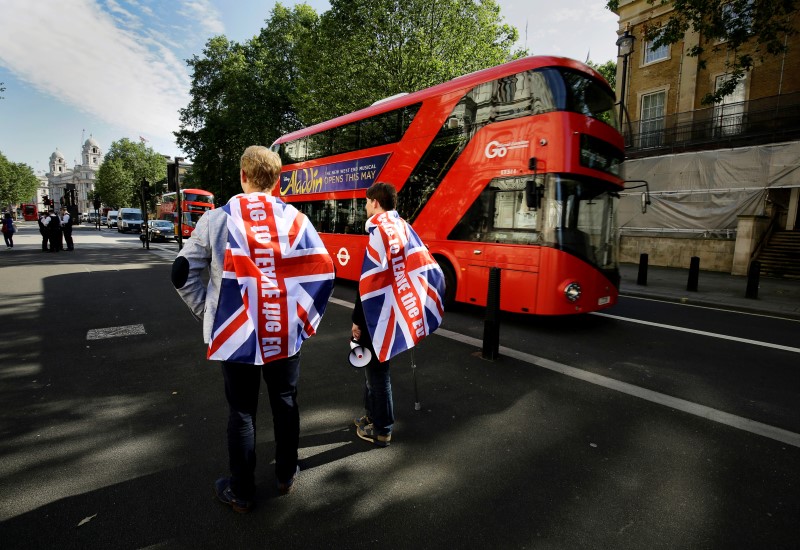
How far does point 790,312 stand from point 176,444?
33.7ft

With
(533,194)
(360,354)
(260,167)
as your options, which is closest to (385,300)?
(360,354)

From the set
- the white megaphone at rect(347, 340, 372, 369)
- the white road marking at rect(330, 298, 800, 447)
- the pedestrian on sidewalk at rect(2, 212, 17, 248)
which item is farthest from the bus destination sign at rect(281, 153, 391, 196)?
the pedestrian on sidewalk at rect(2, 212, 17, 248)

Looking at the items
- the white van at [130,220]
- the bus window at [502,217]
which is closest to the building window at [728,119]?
the bus window at [502,217]

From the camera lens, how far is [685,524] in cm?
225

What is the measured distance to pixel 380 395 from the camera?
2941 mm

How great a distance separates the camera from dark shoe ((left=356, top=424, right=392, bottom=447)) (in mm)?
2984

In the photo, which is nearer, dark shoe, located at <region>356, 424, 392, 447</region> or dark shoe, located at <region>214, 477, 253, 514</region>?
dark shoe, located at <region>214, 477, 253, 514</region>

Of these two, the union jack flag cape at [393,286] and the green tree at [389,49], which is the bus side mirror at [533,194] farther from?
the green tree at [389,49]

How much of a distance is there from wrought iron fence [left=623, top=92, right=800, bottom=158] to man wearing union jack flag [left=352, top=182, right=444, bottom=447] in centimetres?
1509

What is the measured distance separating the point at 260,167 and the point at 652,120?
856 inches

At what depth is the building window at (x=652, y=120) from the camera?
730 inches

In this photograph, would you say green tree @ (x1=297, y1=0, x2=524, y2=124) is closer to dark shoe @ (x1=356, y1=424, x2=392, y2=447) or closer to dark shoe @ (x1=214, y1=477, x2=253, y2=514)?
dark shoe @ (x1=356, y1=424, x2=392, y2=447)

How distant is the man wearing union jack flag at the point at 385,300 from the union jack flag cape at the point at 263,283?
62 centimetres

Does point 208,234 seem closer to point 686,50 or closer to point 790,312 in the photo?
point 790,312
